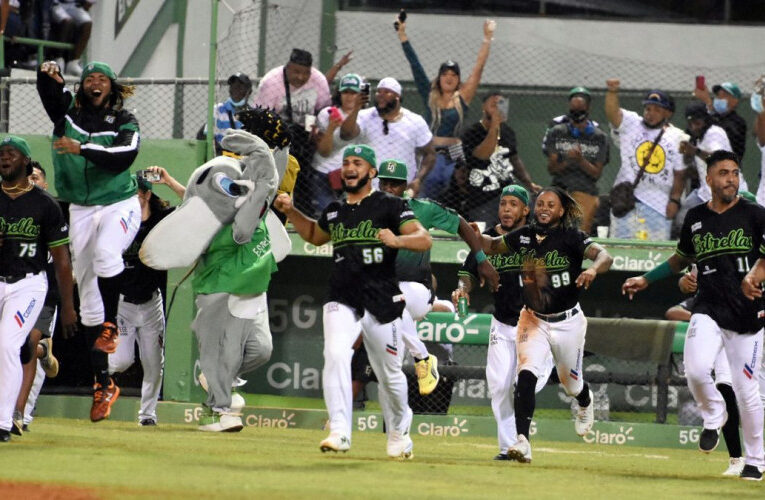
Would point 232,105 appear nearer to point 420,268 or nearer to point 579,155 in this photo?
point 420,268

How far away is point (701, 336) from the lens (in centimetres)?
964

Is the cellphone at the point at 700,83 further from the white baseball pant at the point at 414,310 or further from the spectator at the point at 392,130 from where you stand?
the white baseball pant at the point at 414,310

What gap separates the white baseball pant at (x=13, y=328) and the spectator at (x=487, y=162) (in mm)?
6658

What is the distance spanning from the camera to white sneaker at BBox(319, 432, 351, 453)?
900cm

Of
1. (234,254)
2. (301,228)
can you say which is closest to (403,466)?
(301,228)

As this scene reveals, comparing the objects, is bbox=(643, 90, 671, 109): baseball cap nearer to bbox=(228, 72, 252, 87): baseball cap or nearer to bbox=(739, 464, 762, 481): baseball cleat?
bbox=(228, 72, 252, 87): baseball cap

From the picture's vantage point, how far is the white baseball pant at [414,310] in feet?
41.2

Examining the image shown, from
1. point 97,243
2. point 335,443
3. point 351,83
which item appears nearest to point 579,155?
point 351,83

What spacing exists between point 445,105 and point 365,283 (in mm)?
6486

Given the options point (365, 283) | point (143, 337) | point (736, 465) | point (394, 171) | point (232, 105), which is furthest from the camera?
point (232, 105)

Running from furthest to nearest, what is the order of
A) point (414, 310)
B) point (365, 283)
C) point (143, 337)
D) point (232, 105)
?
point (232, 105)
point (143, 337)
point (414, 310)
point (365, 283)

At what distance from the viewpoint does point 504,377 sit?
1130 centimetres

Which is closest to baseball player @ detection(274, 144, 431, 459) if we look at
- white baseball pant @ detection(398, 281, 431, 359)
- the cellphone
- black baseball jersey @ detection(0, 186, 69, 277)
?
black baseball jersey @ detection(0, 186, 69, 277)

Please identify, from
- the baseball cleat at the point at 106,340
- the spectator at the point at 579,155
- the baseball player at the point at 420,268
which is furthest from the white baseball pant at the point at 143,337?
the spectator at the point at 579,155
